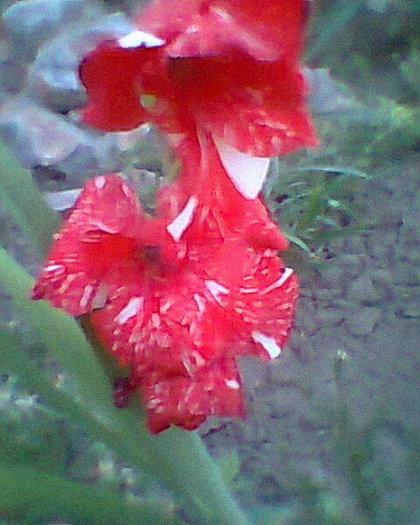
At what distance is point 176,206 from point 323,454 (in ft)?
1.75

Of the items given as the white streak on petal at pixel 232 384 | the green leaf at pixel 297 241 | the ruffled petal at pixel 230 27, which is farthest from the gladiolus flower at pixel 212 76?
the green leaf at pixel 297 241

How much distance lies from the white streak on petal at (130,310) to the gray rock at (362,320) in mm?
632

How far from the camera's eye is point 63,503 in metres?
0.52

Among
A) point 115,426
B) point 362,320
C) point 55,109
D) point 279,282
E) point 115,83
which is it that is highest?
point 115,83

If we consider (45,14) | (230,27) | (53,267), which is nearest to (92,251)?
(53,267)

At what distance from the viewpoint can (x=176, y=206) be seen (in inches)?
15.4

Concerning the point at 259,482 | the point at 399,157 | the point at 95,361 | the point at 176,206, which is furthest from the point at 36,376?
the point at 399,157

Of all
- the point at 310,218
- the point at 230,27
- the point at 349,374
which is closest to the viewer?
the point at 230,27

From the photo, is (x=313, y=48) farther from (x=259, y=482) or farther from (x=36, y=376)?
(x=36, y=376)

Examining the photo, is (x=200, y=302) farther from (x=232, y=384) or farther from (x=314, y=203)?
(x=314, y=203)

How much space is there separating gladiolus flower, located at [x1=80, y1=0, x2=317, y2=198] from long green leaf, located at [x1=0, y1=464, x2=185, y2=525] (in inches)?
8.9

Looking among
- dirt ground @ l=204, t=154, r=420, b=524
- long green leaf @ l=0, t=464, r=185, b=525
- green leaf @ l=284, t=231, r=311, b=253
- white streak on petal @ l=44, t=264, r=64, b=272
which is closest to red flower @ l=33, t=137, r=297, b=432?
white streak on petal @ l=44, t=264, r=64, b=272

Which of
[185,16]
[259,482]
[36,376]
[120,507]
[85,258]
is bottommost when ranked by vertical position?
[259,482]

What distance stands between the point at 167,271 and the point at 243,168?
0.20ft
